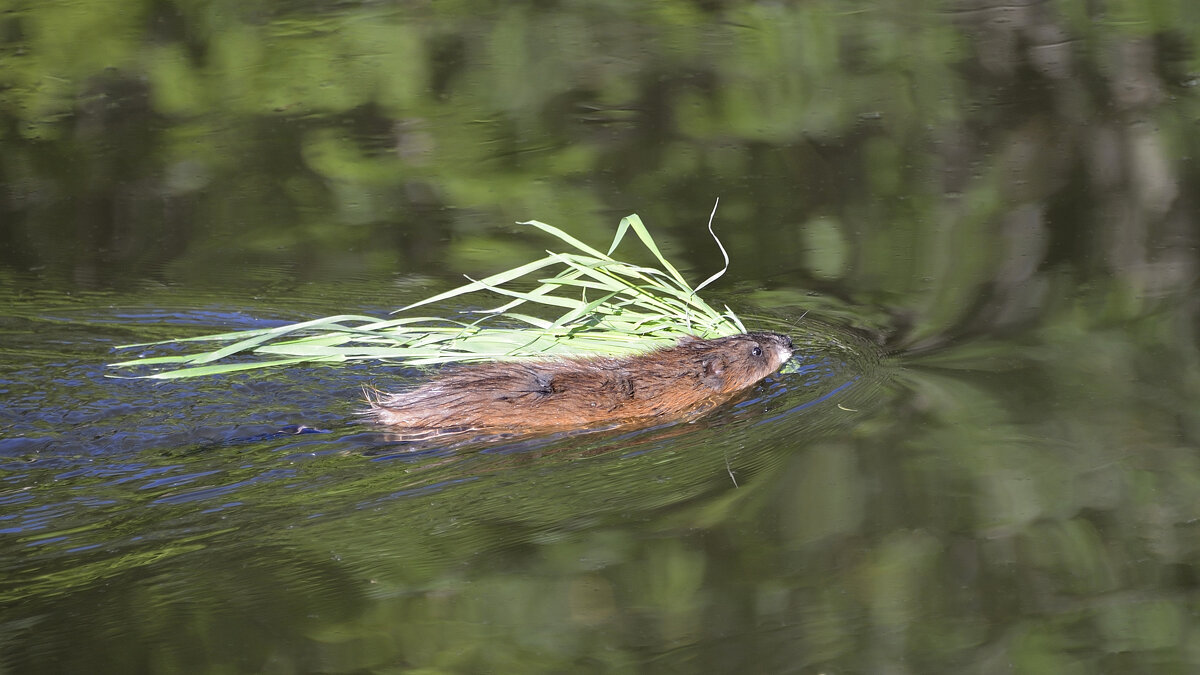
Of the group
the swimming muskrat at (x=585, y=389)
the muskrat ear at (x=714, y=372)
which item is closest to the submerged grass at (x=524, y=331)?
the swimming muskrat at (x=585, y=389)

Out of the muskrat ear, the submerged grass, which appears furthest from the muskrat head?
the submerged grass

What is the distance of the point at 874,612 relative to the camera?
320 cm

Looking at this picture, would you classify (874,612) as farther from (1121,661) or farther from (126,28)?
(126,28)

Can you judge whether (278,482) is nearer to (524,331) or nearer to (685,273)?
(524,331)

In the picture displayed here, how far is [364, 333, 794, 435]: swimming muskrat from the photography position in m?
4.12

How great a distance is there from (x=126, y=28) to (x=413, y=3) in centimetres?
189

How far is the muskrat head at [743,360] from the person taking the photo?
14.5ft

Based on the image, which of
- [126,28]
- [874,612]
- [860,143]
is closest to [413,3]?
[126,28]

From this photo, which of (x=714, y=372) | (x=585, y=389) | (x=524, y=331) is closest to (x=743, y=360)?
(x=714, y=372)

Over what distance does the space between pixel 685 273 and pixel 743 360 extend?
1.27 metres

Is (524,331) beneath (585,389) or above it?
above

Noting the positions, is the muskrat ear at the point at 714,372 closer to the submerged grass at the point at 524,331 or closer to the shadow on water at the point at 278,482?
the shadow on water at the point at 278,482

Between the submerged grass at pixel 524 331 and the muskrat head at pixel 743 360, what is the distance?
250 millimetres

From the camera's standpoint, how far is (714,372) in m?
4.42
